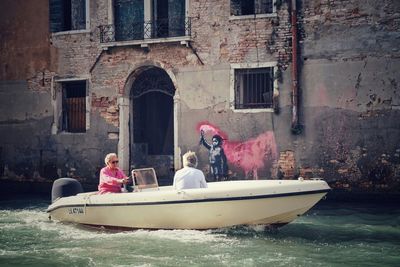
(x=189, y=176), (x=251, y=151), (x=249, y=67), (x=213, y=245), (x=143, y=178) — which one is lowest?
(x=213, y=245)

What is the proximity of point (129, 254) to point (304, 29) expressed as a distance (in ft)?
23.5

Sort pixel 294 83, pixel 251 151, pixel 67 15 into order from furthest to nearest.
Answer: pixel 67 15 < pixel 251 151 < pixel 294 83

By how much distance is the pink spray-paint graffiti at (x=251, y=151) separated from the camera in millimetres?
11953

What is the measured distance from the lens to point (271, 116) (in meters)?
12.0

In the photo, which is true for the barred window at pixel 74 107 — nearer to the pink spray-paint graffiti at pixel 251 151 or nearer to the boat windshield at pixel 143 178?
the pink spray-paint graffiti at pixel 251 151

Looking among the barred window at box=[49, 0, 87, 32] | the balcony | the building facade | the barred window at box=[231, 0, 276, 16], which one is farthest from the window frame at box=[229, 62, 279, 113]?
the barred window at box=[49, 0, 87, 32]

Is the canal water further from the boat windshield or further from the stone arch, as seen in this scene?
the stone arch

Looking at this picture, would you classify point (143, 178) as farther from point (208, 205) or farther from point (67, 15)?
point (67, 15)

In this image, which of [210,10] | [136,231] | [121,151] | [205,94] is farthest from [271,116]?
[136,231]

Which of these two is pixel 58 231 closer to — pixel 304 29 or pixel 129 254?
pixel 129 254

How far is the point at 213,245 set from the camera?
7125mm

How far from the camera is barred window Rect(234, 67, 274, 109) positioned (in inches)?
481

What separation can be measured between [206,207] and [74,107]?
7667mm

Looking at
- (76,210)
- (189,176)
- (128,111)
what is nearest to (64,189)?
(76,210)
